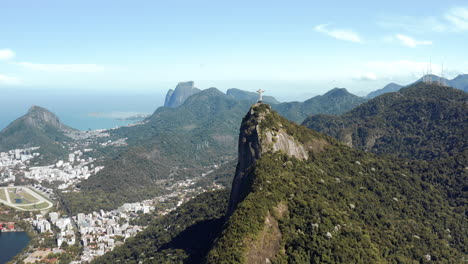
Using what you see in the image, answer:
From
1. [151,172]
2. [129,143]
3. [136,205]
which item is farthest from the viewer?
[129,143]

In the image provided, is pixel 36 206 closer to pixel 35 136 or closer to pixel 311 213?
pixel 311 213

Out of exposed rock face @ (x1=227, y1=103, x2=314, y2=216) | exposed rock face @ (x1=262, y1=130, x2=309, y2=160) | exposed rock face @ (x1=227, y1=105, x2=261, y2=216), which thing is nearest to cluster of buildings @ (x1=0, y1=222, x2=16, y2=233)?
exposed rock face @ (x1=227, y1=103, x2=314, y2=216)

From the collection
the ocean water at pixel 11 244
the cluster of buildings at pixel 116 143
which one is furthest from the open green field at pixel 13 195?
the cluster of buildings at pixel 116 143

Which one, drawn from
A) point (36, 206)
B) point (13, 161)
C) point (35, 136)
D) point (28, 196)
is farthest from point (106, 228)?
point (35, 136)

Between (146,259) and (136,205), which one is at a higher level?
(146,259)


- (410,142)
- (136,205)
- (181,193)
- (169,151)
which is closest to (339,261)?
(410,142)

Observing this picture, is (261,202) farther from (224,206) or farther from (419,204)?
(224,206)

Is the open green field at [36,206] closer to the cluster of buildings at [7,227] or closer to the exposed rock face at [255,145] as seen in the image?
the cluster of buildings at [7,227]

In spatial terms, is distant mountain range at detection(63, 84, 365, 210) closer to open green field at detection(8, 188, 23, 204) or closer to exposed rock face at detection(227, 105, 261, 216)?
open green field at detection(8, 188, 23, 204)
